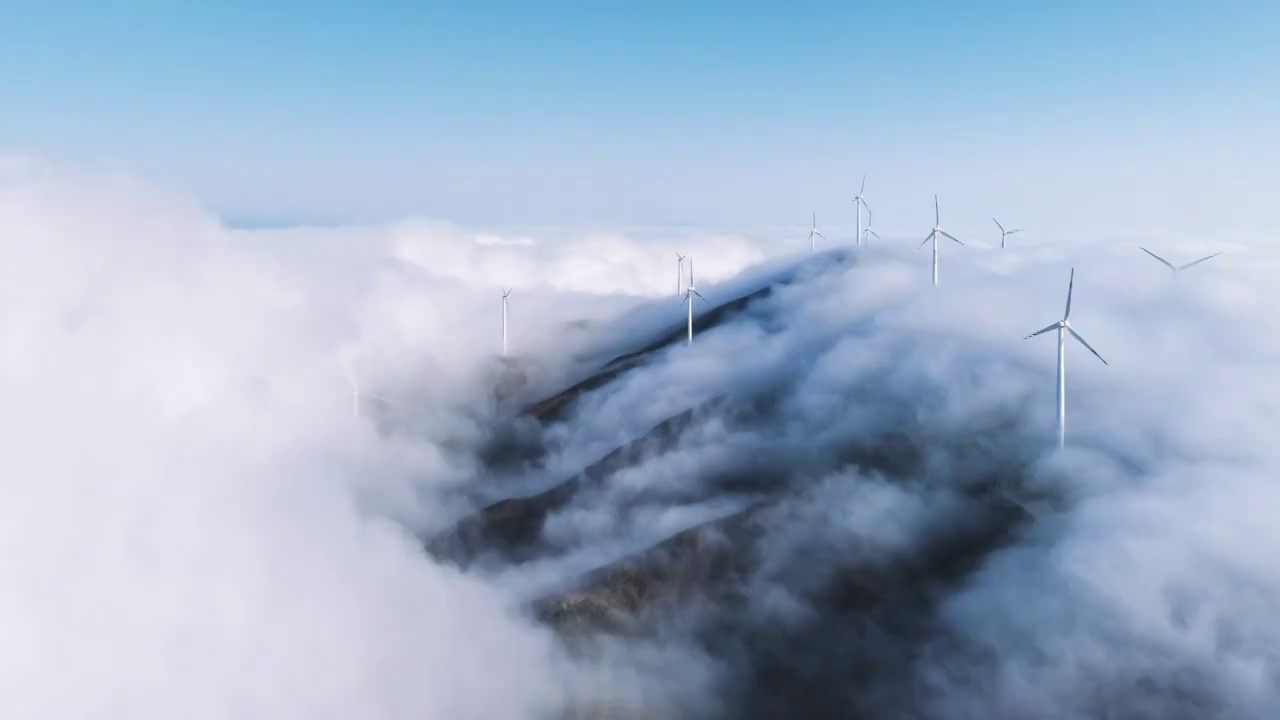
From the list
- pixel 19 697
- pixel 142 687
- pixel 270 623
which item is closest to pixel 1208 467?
pixel 270 623

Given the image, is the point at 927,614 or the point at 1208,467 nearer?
the point at 927,614

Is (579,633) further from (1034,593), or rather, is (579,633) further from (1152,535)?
(1152,535)

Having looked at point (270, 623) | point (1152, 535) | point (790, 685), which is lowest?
point (270, 623)

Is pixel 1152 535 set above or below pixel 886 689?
above

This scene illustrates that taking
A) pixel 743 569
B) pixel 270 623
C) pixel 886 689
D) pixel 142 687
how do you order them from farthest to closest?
pixel 270 623, pixel 743 569, pixel 142 687, pixel 886 689

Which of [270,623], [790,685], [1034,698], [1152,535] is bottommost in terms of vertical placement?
[270,623]

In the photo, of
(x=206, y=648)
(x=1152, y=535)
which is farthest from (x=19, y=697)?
(x=1152, y=535)

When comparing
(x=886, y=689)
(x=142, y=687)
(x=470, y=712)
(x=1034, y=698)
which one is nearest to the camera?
(x=1034, y=698)

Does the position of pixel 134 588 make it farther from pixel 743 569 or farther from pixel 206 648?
pixel 743 569

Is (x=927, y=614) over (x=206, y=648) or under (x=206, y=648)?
over
